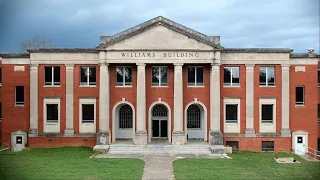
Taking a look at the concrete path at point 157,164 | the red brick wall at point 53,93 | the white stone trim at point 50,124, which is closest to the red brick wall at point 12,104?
the red brick wall at point 53,93

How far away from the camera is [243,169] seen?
71.3 ft

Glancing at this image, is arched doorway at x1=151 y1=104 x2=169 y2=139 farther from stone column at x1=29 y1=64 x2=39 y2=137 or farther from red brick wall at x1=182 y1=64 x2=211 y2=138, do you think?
stone column at x1=29 y1=64 x2=39 y2=137

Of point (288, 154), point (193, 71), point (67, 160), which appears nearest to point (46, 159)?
point (67, 160)

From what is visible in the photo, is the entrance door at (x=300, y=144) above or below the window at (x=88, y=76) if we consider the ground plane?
below

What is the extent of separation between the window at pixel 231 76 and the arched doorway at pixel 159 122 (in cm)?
588

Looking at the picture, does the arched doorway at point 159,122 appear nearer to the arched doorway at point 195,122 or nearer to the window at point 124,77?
the arched doorway at point 195,122

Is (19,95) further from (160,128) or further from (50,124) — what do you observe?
(160,128)

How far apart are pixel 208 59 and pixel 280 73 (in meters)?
6.62

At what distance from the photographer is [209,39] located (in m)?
29.2

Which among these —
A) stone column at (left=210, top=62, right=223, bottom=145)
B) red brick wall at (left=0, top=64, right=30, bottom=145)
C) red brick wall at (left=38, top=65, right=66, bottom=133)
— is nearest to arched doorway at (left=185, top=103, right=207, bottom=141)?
stone column at (left=210, top=62, right=223, bottom=145)

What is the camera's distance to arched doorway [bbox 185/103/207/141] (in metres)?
31.0

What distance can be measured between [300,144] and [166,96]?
40.0 ft

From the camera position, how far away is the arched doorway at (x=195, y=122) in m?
31.0

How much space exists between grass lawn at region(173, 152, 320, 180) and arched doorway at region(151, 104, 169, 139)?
7.24 meters
